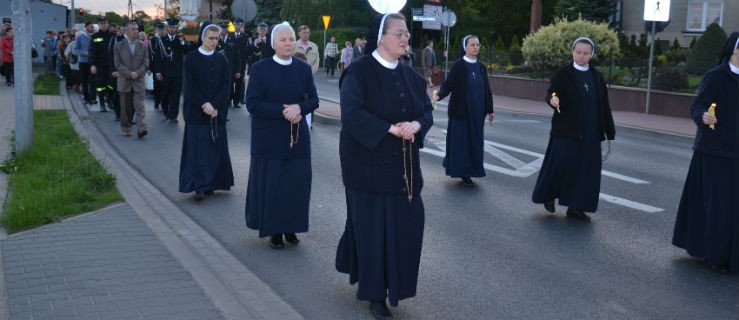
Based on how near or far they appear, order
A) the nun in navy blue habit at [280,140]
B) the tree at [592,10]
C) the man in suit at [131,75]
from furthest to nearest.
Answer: the tree at [592,10] → the man in suit at [131,75] → the nun in navy blue habit at [280,140]

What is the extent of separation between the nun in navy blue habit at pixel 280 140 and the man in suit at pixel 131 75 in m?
8.11

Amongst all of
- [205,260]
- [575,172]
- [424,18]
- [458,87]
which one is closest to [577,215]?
[575,172]

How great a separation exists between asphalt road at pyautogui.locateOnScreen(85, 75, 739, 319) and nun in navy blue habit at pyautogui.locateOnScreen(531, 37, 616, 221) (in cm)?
35

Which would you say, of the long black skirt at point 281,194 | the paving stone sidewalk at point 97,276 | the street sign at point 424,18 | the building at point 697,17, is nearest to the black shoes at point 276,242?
the long black skirt at point 281,194

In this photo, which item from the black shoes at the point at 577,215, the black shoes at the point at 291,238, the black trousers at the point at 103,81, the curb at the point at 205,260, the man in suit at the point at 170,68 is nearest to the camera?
the curb at the point at 205,260

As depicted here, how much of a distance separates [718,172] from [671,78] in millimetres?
15084

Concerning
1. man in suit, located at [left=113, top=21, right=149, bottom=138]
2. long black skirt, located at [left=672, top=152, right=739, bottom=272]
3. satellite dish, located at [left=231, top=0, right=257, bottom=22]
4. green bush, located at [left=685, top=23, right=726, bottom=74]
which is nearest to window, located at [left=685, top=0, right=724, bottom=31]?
green bush, located at [left=685, top=23, right=726, bottom=74]

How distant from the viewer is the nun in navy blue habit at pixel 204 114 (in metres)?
8.96

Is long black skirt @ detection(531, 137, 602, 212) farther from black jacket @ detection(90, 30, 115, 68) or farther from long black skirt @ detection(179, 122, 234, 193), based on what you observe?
black jacket @ detection(90, 30, 115, 68)

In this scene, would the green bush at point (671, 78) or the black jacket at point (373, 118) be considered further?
the green bush at point (671, 78)

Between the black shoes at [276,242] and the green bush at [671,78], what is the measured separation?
15917 millimetres

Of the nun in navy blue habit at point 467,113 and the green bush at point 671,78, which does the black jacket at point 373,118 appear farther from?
the green bush at point 671,78

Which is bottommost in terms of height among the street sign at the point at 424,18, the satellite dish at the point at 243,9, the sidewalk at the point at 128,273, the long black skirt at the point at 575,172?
the sidewalk at the point at 128,273

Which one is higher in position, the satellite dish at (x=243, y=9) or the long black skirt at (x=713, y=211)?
the satellite dish at (x=243, y=9)
